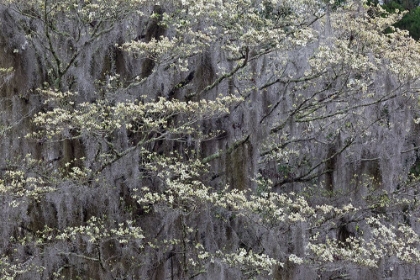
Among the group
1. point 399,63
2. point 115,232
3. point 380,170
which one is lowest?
point 115,232

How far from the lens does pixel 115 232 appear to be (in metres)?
5.93

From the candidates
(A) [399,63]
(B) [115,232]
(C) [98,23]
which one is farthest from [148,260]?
(A) [399,63]

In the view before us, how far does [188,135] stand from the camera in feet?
21.0

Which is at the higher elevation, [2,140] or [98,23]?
[98,23]

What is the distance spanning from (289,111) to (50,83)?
10.3 feet

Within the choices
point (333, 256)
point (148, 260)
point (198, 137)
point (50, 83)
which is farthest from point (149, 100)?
point (333, 256)

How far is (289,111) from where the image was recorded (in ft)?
22.6

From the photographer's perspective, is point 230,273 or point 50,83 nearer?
point 230,273

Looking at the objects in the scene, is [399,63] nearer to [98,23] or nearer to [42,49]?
[98,23]

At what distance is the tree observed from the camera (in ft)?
19.5

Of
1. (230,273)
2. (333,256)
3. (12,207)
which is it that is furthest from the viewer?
(333,256)

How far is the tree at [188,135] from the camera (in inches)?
235

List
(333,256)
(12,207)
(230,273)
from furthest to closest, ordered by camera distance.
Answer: (333,256), (230,273), (12,207)

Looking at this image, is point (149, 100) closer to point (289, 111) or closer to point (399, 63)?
point (289, 111)
